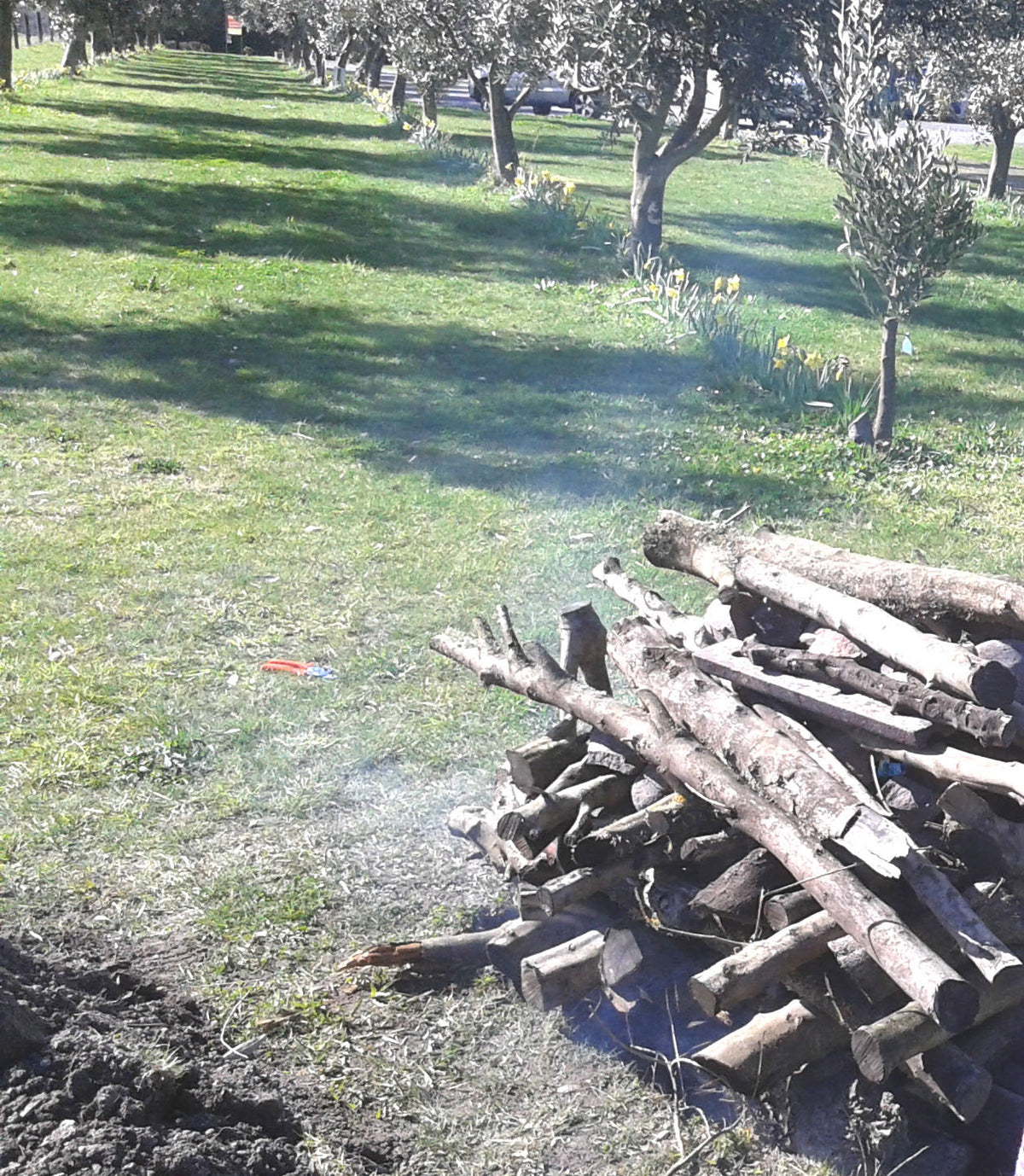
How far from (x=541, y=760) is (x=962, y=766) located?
138cm

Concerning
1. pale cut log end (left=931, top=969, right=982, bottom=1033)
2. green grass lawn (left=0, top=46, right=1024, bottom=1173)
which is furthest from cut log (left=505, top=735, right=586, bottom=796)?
pale cut log end (left=931, top=969, right=982, bottom=1033)

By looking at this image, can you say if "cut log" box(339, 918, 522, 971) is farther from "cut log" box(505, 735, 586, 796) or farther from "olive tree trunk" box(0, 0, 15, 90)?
"olive tree trunk" box(0, 0, 15, 90)

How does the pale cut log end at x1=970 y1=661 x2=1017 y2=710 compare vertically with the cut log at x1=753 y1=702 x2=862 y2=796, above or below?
above

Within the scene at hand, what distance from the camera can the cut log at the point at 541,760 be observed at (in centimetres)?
423

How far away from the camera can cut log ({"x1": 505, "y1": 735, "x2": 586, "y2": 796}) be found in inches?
167

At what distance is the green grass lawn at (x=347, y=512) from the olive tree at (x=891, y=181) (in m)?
1.36

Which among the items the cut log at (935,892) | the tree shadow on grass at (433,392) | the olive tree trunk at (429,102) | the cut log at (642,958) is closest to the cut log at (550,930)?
the cut log at (642,958)

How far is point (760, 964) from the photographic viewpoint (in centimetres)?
326

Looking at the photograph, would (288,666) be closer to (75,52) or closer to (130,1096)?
(130,1096)

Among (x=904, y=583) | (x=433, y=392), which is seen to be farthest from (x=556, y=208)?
(x=904, y=583)

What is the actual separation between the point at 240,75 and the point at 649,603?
4749 centimetres

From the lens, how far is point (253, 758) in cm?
523

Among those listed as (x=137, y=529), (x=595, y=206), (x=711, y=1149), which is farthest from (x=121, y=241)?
(x=711, y=1149)

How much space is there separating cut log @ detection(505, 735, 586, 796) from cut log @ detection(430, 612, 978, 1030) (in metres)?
0.12
